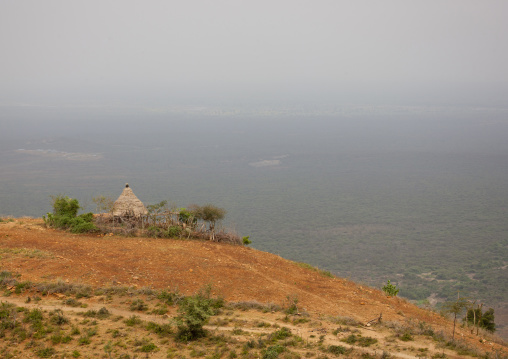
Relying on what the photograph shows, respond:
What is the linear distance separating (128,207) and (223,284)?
8.34m

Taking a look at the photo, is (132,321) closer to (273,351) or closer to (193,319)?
(193,319)

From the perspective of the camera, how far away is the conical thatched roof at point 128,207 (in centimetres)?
2073

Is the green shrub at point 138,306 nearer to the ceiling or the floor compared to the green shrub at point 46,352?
nearer to the ceiling

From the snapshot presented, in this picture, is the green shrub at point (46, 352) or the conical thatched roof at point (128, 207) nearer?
the green shrub at point (46, 352)

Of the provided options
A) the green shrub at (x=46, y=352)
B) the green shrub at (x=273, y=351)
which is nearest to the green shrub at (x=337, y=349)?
the green shrub at (x=273, y=351)

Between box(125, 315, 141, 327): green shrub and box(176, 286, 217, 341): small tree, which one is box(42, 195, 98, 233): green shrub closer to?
box(125, 315, 141, 327): green shrub

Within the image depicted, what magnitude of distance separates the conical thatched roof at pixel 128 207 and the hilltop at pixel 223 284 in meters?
Answer: 2.13

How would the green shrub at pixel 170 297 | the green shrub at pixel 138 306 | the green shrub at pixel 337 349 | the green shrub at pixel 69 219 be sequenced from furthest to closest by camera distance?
the green shrub at pixel 69 219 → the green shrub at pixel 170 297 → the green shrub at pixel 138 306 → the green shrub at pixel 337 349

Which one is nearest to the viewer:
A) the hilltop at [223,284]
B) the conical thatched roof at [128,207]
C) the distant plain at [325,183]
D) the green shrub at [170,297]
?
the hilltop at [223,284]

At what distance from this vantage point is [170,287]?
557 inches

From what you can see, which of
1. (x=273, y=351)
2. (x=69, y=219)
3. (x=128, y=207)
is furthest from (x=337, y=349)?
(x=69, y=219)

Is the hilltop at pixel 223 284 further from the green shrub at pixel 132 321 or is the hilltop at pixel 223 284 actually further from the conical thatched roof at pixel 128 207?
the conical thatched roof at pixel 128 207

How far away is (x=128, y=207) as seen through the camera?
21.1 m

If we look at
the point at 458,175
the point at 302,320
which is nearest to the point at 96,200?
the point at 302,320
